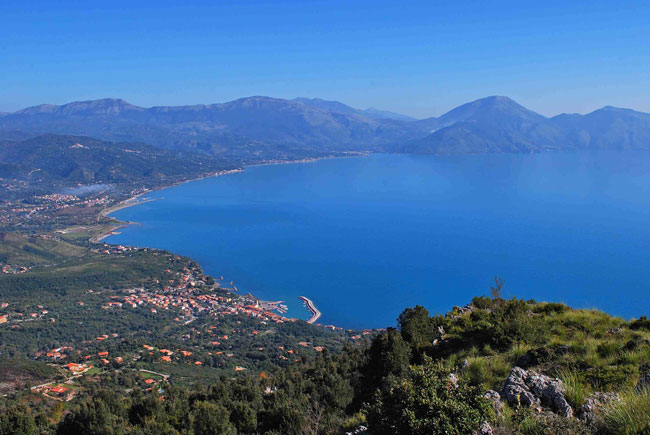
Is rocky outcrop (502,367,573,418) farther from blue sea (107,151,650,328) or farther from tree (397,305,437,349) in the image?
blue sea (107,151,650,328)

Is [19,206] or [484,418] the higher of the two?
[484,418]

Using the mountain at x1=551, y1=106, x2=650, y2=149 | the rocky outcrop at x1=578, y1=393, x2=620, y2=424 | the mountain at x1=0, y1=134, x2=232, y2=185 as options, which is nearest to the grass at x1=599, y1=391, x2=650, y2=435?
the rocky outcrop at x1=578, y1=393, x2=620, y2=424

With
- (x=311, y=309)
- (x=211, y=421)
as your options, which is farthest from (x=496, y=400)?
(x=311, y=309)

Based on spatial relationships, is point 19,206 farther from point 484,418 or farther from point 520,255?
point 484,418

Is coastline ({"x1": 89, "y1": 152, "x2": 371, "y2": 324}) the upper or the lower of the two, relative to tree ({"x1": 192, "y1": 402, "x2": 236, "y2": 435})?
lower

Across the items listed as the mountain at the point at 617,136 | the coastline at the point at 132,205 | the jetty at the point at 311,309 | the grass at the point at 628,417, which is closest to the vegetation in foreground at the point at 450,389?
the grass at the point at 628,417

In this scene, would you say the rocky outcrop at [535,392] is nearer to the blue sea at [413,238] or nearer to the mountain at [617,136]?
Result: the blue sea at [413,238]

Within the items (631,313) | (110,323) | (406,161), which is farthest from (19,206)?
(406,161)
